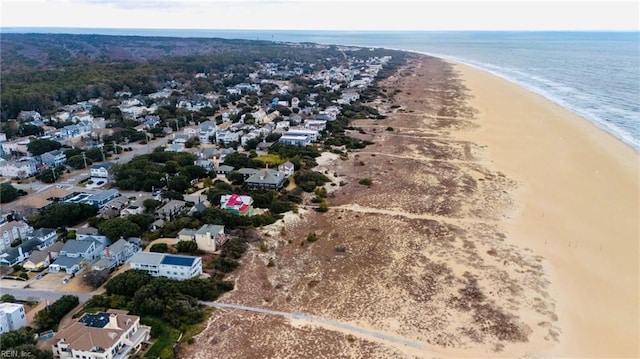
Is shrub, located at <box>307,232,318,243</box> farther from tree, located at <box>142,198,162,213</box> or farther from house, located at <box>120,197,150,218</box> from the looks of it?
house, located at <box>120,197,150,218</box>

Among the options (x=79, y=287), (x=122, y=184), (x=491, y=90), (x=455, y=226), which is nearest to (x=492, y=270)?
(x=455, y=226)

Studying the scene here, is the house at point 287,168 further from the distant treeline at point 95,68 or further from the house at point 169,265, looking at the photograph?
the distant treeline at point 95,68

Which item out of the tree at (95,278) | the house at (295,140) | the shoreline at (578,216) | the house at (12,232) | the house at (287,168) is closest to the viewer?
the shoreline at (578,216)

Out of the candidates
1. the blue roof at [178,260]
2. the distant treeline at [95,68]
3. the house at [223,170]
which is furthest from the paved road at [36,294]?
the distant treeline at [95,68]

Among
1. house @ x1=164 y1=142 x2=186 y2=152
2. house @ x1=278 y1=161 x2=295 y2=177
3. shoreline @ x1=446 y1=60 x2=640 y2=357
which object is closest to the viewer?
shoreline @ x1=446 y1=60 x2=640 y2=357

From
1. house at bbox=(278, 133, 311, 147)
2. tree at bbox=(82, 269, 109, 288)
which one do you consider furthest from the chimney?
house at bbox=(278, 133, 311, 147)

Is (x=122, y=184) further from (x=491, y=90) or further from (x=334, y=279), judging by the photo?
(x=491, y=90)

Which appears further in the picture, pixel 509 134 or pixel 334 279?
pixel 509 134
